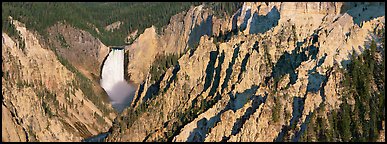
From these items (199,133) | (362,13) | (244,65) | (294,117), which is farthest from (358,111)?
(244,65)

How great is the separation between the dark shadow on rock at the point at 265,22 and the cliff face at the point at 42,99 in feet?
66.2

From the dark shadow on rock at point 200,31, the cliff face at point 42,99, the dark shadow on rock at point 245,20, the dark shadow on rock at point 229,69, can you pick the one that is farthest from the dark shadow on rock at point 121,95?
the dark shadow on rock at point 229,69

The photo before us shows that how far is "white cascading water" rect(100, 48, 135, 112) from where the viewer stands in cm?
Result: 13888

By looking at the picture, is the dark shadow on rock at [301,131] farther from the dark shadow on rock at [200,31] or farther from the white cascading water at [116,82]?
the dark shadow on rock at [200,31]

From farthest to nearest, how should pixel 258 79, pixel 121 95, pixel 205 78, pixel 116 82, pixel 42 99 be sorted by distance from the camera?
pixel 116 82
pixel 121 95
pixel 42 99
pixel 205 78
pixel 258 79

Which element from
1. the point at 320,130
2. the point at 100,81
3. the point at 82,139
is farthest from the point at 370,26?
the point at 100,81

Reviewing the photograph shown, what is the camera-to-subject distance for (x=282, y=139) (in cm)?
8244

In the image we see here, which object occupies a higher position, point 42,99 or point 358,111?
point 42,99

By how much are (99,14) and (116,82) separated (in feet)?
73.7

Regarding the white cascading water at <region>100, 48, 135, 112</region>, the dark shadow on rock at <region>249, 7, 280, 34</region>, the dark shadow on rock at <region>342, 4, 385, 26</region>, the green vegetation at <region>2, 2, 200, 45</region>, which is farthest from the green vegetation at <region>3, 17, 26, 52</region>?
the dark shadow on rock at <region>342, 4, 385, 26</region>

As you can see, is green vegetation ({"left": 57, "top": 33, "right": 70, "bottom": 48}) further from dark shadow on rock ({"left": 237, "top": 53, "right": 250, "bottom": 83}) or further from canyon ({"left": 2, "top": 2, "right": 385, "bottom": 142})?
dark shadow on rock ({"left": 237, "top": 53, "right": 250, "bottom": 83})

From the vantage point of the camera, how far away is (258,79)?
101562mm

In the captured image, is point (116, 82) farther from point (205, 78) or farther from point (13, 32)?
point (205, 78)

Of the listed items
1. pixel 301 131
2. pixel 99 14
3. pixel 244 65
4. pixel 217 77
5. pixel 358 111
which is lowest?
pixel 301 131
